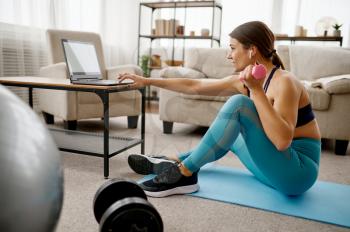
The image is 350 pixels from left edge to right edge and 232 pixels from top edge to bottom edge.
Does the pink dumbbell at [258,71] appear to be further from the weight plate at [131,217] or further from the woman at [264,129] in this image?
the weight plate at [131,217]

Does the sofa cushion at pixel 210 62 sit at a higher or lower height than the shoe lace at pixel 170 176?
higher

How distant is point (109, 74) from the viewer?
2.97m

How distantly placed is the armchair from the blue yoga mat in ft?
4.26

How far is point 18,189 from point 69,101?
2016 mm

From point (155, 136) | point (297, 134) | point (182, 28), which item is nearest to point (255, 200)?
point (297, 134)

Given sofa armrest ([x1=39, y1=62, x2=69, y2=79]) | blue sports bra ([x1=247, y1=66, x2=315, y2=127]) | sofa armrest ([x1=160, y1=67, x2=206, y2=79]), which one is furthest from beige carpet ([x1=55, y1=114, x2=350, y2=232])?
sofa armrest ([x1=160, y1=67, x2=206, y2=79])

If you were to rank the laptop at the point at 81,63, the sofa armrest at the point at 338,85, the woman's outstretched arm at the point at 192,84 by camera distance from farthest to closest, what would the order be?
the sofa armrest at the point at 338,85 → the laptop at the point at 81,63 → the woman's outstretched arm at the point at 192,84

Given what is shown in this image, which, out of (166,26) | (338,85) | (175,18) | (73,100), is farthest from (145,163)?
(175,18)

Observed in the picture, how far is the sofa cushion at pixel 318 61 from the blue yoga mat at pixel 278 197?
143cm

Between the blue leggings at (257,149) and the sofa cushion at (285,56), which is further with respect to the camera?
the sofa cushion at (285,56)

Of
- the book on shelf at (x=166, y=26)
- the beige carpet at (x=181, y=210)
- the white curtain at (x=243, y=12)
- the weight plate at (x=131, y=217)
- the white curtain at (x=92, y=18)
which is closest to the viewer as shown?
the weight plate at (x=131, y=217)

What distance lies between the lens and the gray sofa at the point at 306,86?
7.58 ft

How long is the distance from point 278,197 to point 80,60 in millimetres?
1342

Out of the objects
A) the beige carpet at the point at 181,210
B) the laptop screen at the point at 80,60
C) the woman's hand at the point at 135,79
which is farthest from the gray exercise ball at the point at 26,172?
the laptop screen at the point at 80,60
